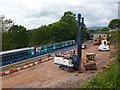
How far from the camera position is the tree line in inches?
2259

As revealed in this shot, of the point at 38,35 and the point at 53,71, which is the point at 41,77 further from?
the point at 38,35

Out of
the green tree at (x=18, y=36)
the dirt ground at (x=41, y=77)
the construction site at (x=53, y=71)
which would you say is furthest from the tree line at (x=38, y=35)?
the dirt ground at (x=41, y=77)

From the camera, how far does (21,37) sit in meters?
60.3

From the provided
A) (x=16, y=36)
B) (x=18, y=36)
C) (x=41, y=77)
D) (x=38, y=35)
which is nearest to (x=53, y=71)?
(x=41, y=77)

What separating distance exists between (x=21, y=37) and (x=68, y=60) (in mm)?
32322

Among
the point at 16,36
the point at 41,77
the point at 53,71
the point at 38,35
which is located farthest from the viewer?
the point at 38,35

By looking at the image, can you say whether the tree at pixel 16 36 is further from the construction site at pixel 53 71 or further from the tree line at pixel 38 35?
the construction site at pixel 53 71

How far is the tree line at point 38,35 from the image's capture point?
5738cm

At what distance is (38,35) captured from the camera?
71.1 m

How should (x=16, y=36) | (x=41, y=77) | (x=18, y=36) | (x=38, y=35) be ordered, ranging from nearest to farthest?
1. (x=41, y=77)
2. (x=16, y=36)
3. (x=18, y=36)
4. (x=38, y=35)

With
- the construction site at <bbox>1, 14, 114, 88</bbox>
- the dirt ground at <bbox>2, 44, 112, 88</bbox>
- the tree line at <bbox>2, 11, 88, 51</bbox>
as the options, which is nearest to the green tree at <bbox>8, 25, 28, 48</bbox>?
A: the tree line at <bbox>2, 11, 88, 51</bbox>

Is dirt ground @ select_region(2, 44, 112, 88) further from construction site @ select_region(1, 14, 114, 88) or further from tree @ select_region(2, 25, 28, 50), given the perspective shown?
tree @ select_region(2, 25, 28, 50)

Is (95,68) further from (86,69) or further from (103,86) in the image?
(103,86)

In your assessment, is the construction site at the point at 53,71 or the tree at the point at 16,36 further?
the tree at the point at 16,36
